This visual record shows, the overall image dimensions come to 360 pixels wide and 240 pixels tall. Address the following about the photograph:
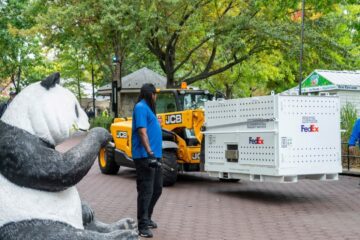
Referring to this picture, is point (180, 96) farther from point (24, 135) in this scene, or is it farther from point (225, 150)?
point (24, 135)

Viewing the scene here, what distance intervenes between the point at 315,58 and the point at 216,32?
4.28 metres

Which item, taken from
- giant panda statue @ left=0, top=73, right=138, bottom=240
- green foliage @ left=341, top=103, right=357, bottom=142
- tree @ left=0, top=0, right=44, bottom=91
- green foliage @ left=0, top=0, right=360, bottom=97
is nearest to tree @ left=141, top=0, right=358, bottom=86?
green foliage @ left=0, top=0, right=360, bottom=97

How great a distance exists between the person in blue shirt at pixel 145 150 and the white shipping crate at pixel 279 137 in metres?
3.12

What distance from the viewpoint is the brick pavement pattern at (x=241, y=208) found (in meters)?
7.30

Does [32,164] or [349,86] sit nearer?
[32,164]

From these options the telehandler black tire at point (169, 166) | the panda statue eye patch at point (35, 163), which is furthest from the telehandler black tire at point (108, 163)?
the panda statue eye patch at point (35, 163)

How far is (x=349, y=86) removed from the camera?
17.8m

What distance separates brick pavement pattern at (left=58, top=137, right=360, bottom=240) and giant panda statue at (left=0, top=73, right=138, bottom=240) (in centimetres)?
343

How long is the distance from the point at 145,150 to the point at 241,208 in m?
3.15

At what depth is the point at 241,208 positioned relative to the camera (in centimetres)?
915

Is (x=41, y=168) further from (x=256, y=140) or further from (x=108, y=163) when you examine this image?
(x=108, y=163)

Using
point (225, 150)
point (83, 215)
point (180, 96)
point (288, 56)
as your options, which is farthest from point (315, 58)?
point (83, 215)

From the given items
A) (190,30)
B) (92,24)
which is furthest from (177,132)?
(92,24)

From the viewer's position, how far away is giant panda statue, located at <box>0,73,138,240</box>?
3449 millimetres
